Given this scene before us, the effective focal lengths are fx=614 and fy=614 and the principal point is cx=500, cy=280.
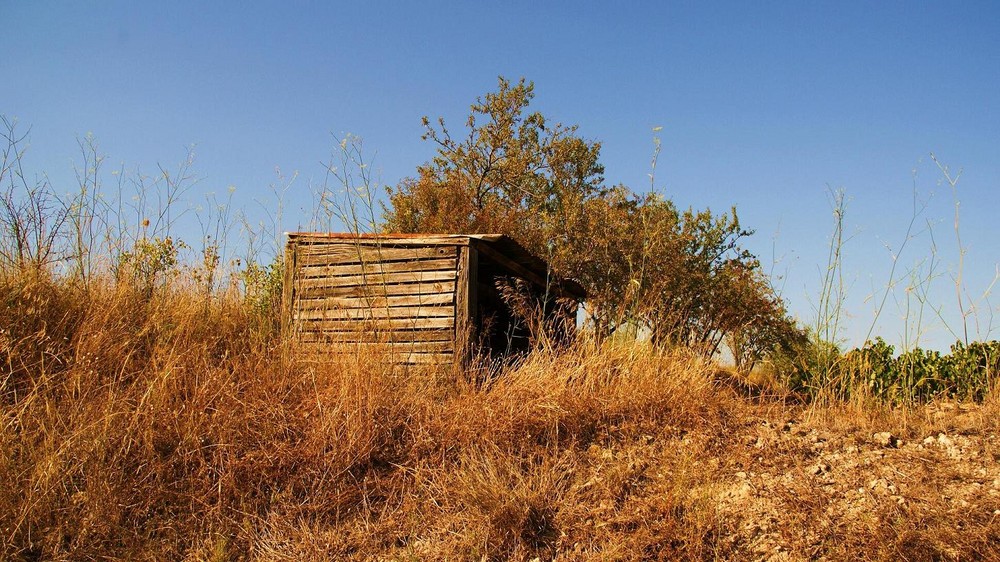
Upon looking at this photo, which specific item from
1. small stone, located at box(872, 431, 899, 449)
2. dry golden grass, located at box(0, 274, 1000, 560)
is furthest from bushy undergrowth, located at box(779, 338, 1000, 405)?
small stone, located at box(872, 431, 899, 449)

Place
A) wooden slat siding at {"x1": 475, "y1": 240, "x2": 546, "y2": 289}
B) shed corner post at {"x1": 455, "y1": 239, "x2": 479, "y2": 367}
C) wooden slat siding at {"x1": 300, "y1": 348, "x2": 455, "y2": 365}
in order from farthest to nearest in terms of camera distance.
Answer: wooden slat siding at {"x1": 475, "y1": 240, "x2": 546, "y2": 289} < shed corner post at {"x1": 455, "y1": 239, "x2": 479, "y2": 367} < wooden slat siding at {"x1": 300, "y1": 348, "x2": 455, "y2": 365}

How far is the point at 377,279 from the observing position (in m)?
7.79

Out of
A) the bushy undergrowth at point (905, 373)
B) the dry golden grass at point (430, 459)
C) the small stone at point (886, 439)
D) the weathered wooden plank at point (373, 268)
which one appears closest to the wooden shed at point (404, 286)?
the weathered wooden plank at point (373, 268)

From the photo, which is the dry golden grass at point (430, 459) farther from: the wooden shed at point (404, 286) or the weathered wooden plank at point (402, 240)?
the weathered wooden plank at point (402, 240)

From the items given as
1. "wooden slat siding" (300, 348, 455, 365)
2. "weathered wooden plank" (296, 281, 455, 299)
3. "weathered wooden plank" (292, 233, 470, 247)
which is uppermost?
"weathered wooden plank" (292, 233, 470, 247)

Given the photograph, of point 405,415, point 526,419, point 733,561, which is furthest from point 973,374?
point 405,415

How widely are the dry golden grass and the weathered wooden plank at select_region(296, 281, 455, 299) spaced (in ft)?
6.42

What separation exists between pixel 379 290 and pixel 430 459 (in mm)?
3480

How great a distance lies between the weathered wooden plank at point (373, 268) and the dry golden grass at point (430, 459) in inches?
85.0

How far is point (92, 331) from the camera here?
5.28 metres

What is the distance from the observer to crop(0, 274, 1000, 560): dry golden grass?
3.81 metres

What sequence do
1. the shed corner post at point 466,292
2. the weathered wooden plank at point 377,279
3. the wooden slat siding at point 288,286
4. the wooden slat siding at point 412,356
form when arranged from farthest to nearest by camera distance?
1. the weathered wooden plank at point 377,279
2. the wooden slat siding at point 288,286
3. the shed corner post at point 466,292
4. the wooden slat siding at point 412,356

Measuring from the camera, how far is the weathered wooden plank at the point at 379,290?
752 cm

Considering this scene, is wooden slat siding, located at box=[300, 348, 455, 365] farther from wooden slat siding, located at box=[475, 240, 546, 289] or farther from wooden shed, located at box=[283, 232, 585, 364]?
wooden slat siding, located at box=[475, 240, 546, 289]
